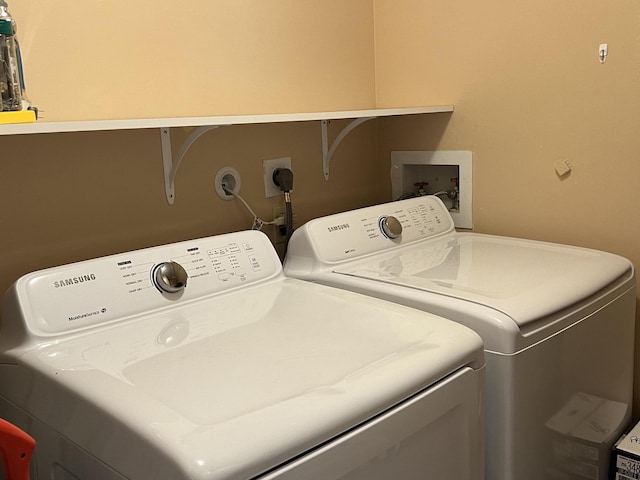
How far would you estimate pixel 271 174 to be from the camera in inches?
71.2

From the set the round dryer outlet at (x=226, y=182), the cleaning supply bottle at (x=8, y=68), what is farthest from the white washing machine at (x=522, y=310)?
the cleaning supply bottle at (x=8, y=68)

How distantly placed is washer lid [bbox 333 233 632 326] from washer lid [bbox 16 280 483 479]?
154 mm

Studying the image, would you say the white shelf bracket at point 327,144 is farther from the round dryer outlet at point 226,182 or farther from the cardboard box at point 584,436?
A: the cardboard box at point 584,436

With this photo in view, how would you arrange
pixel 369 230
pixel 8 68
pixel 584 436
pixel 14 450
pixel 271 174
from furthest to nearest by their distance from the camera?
1. pixel 271 174
2. pixel 369 230
3. pixel 584 436
4. pixel 8 68
5. pixel 14 450

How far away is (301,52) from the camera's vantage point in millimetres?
1847

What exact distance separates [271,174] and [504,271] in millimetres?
722

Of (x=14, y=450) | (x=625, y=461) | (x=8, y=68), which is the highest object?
(x=8, y=68)

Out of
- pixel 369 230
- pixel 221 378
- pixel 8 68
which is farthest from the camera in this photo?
pixel 369 230

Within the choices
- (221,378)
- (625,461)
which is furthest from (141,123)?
(625,461)

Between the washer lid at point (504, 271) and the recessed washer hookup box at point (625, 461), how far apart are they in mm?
399

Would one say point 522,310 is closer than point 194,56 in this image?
Yes

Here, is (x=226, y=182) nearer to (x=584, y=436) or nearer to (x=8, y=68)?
(x=8, y=68)

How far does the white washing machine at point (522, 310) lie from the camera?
117cm

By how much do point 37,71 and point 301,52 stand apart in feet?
2.58
